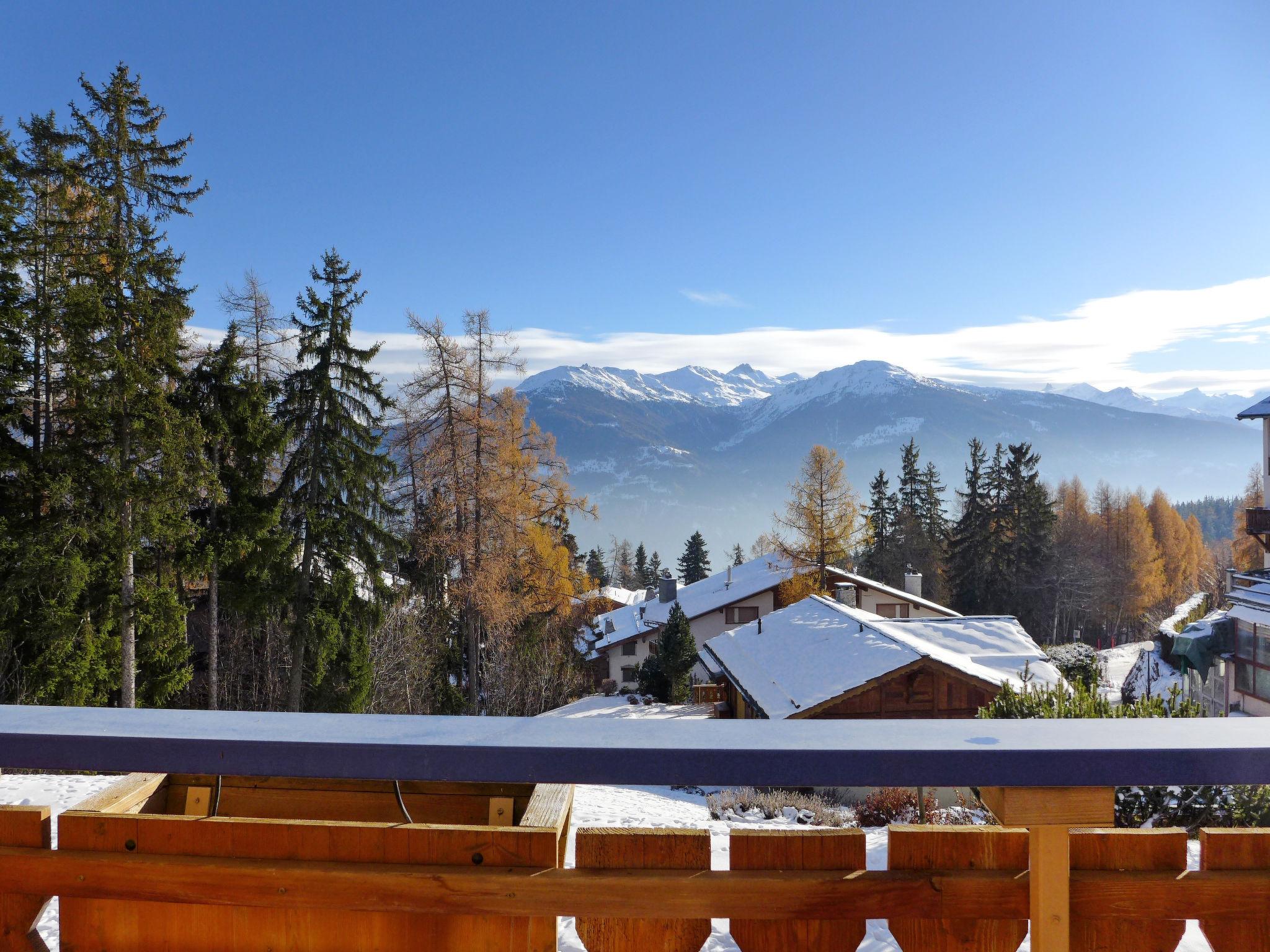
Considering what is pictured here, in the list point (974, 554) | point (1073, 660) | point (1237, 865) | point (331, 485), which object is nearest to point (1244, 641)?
point (1073, 660)

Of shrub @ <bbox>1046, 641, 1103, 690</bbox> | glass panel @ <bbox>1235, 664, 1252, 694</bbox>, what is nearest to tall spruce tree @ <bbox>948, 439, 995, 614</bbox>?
shrub @ <bbox>1046, 641, 1103, 690</bbox>

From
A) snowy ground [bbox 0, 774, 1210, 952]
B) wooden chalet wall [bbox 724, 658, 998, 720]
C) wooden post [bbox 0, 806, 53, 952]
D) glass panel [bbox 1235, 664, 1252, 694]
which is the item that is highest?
wooden post [bbox 0, 806, 53, 952]

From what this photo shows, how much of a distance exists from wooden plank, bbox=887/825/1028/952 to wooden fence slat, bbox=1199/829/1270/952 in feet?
0.83

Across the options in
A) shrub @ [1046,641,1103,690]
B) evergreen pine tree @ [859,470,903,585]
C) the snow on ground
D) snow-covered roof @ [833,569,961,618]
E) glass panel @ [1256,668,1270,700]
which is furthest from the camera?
evergreen pine tree @ [859,470,903,585]

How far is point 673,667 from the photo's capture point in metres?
24.6

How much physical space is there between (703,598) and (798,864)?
3436 cm

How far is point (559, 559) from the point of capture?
24938 millimetres

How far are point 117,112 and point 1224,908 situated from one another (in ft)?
63.1

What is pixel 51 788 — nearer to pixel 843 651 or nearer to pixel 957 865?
pixel 957 865

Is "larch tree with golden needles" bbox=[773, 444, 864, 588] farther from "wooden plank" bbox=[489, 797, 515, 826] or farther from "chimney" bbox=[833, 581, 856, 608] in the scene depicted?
"wooden plank" bbox=[489, 797, 515, 826]

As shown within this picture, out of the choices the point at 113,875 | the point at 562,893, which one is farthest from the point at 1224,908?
the point at 113,875

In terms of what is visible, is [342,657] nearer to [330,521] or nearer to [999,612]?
[330,521]

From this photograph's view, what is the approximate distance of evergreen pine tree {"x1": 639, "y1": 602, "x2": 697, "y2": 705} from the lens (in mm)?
24625

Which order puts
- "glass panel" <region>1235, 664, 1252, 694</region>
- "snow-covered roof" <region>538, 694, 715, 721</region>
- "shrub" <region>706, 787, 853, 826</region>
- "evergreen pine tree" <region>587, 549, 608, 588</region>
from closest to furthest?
"shrub" <region>706, 787, 853, 826</region>
"glass panel" <region>1235, 664, 1252, 694</region>
"snow-covered roof" <region>538, 694, 715, 721</region>
"evergreen pine tree" <region>587, 549, 608, 588</region>
